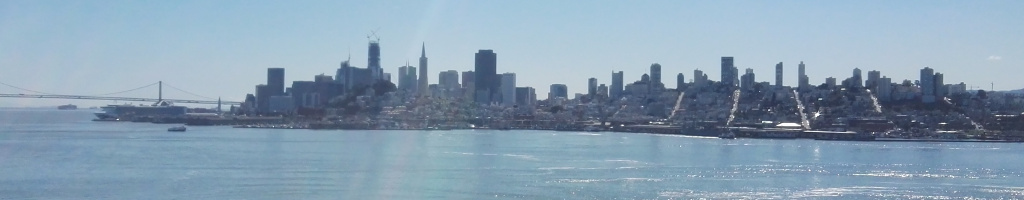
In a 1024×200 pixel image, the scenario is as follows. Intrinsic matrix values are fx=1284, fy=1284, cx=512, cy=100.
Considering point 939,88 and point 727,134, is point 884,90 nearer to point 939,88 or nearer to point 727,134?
point 939,88

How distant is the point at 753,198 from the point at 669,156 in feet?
37.2

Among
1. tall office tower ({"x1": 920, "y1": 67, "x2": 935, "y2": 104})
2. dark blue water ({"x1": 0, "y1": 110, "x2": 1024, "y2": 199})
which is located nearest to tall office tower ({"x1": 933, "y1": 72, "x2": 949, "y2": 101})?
tall office tower ({"x1": 920, "y1": 67, "x2": 935, "y2": 104})

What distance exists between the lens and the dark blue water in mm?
17484

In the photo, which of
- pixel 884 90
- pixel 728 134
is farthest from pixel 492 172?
pixel 884 90

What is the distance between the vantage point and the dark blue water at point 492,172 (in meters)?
17.5

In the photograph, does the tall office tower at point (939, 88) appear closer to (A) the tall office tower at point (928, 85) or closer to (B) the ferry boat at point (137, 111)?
(A) the tall office tower at point (928, 85)

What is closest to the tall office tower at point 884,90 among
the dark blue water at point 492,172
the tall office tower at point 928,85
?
the tall office tower at point 928,85

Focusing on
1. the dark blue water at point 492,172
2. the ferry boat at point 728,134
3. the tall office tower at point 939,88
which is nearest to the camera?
the dark blue water at point 492,172

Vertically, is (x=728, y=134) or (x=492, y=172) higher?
(x=728, y=134)

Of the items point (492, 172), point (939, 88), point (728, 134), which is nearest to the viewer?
point (492, 172)

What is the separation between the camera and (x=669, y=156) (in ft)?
92.1

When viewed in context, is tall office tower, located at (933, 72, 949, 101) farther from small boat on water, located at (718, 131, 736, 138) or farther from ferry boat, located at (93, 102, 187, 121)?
ferry boat, located at (93, 102, 187, 121)

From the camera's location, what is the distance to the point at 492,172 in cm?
2145

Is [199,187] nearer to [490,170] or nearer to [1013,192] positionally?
[490,170]
